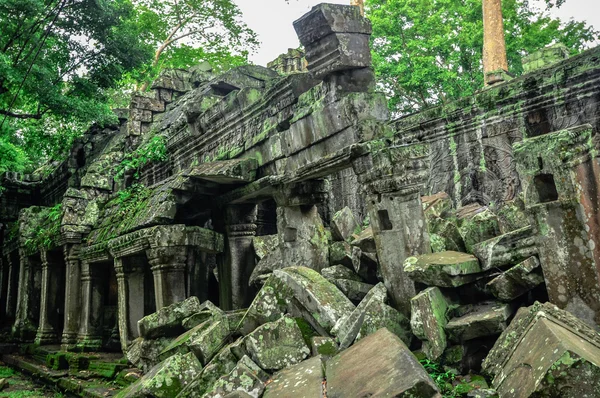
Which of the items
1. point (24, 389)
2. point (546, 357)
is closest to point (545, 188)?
point (546, 357)

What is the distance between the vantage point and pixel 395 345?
290 centimetres

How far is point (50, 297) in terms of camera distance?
9.69 meters

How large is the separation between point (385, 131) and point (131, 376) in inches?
158

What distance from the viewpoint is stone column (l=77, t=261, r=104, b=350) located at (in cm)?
832

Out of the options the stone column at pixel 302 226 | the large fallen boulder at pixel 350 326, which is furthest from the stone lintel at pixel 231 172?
the large fallen boulder at pixel 350 326

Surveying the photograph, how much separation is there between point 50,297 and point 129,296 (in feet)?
10.6

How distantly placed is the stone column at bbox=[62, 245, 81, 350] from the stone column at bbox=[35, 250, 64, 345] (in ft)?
3.72

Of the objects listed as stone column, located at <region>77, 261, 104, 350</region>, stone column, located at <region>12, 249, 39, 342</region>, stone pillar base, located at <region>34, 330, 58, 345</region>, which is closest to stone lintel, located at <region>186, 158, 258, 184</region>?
stone column, located at <region>77, 261, 104, 350</region>

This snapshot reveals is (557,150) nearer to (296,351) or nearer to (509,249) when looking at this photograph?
(509,249)

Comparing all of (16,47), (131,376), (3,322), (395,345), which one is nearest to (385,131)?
(395,345)

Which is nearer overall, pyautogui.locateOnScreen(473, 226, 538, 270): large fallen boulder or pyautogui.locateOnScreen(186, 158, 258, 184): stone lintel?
pyautogui.locateOnScreen(473, 226, 538, 270): large fallen boulder

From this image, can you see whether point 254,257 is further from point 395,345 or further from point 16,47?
point 16,47

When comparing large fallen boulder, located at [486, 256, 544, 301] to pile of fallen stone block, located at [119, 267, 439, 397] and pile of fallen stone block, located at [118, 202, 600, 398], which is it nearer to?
pile of fallen stone block, located at [118, 202, 600, 398]

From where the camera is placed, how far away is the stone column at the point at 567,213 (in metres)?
2.93
